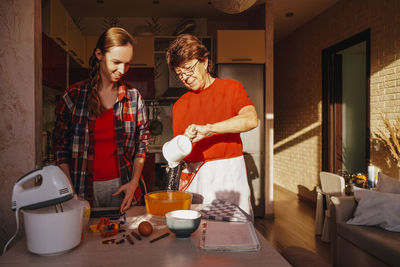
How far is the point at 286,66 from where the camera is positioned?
578 centimetres

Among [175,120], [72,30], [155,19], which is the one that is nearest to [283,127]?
[155,19]

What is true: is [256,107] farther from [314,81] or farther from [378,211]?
[378,211]

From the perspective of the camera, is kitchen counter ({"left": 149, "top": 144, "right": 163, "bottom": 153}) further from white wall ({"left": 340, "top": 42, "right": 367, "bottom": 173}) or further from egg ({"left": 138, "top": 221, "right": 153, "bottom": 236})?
egg ({"left": 138, "top": 221, "right": 153, "bottom": 236})

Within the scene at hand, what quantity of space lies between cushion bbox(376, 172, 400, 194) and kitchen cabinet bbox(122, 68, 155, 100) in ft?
9.40

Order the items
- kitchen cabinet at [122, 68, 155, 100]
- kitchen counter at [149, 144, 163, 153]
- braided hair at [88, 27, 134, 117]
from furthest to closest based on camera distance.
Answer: kitchen cabinet at [122, 68, 155, 100] < kitchen counter at [149, 144, 163, 153] < braided hair at [88, 27, 134, 117]

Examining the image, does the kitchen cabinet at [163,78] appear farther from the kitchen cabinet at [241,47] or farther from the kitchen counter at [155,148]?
the kitchen counter at [155,148]

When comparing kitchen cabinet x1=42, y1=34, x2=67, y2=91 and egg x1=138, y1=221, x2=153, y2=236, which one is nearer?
egg x1=138, y1=221, x2=153, y2=236

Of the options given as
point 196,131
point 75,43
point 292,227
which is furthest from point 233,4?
point 292,227

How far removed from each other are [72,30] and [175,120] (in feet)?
8.66

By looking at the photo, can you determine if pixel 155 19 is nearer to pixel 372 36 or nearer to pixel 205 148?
pixel 372 36

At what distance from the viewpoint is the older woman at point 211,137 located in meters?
1.42

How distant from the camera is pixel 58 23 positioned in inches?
119

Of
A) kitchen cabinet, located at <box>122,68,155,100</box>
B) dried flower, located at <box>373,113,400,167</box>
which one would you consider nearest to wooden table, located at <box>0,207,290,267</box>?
dried flower, located at <box>373,113,400,167</box>

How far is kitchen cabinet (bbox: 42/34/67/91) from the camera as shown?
2625mm
